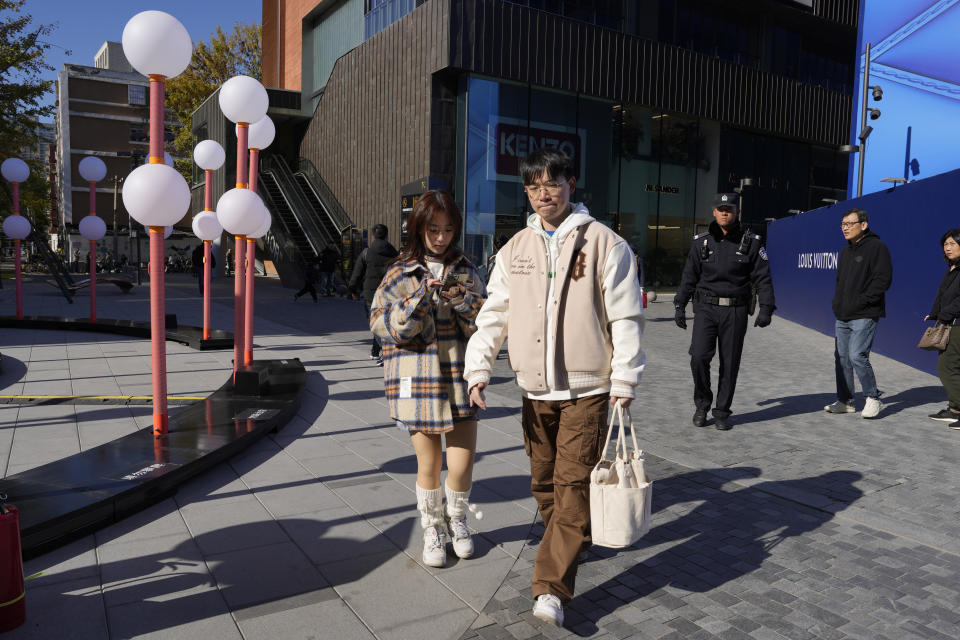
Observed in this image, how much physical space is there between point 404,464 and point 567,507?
230 cm

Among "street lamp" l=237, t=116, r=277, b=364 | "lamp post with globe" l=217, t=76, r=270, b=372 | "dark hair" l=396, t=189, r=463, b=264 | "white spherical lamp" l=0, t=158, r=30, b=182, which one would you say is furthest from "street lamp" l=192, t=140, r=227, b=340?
"dark hair" l=396, t=189, r=463, b=264

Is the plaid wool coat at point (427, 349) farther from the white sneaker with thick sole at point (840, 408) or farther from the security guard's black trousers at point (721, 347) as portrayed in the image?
the white sneaker with thick sole at point (840, 408)

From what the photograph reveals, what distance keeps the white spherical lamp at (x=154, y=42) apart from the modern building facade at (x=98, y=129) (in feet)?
200

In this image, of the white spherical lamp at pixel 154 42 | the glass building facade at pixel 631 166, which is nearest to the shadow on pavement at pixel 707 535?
the white spherical lamp at pixel 154 42

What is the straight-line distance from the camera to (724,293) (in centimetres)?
600

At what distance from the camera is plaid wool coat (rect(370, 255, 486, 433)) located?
3197 millimetres

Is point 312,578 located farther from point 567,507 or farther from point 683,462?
point 683,462

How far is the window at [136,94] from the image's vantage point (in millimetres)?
64000

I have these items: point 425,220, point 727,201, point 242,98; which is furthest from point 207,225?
point 425,220

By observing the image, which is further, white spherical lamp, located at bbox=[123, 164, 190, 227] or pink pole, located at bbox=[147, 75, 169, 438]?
pink pole, located at bbox=[147, 75, 169, 438]

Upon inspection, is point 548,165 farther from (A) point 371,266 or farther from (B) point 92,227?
(B) point 92,227

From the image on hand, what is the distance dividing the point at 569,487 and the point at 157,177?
12.1 ft

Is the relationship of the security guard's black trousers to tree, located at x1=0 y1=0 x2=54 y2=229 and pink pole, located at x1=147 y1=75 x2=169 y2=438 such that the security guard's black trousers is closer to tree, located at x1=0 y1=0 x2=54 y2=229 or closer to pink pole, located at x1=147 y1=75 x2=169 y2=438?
pink pole, located at x1=147 y1=75 x2=169 y2=438

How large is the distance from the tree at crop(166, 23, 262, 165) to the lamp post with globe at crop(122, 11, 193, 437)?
34844 millimetres
